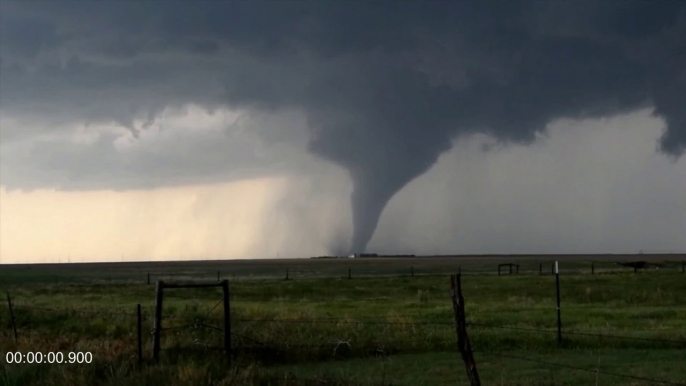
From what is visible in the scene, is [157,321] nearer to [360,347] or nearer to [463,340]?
[360,347]

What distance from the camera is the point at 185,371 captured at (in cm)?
1222

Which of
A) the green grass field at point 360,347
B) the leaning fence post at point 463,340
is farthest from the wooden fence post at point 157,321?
the leaning fence post at point 463,340

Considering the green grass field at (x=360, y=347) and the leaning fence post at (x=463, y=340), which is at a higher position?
the leaning fence post at (x=463, y=340)

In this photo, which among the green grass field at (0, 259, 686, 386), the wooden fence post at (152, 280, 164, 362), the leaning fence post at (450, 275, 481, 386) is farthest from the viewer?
the wooden fence post at (152, 280, 164, 362)

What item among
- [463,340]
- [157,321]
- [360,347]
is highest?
[463,340]

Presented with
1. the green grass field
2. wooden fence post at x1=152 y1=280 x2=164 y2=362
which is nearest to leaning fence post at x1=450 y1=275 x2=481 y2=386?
the green grass field

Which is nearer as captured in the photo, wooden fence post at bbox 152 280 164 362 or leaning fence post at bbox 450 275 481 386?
leaning fence post at bbox 450 275 481 386

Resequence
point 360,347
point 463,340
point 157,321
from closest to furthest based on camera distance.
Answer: point 463,340 → point 157,321 → point 360,347

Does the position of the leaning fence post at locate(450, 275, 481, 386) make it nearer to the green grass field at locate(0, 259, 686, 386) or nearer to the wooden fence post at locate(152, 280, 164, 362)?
the green grass field at locate(0, 259, 686, 386)

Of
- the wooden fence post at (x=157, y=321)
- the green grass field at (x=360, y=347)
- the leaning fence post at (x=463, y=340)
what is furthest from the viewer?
the wooden fence post at (x=157, y=321)

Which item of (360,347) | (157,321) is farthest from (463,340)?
(360,347)

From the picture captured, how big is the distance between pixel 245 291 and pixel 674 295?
97.7 feet

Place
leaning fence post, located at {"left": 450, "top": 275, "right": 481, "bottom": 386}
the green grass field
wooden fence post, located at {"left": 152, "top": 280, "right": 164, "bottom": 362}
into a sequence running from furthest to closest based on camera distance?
1. wooden fence post, located at {"left": 152, "top": 280, "right": 164, "bottom": 362}
2. the green grass field
3. leaning fence post, located at {"left": 450, "top": 275, "right": 481, "bottom": 386}

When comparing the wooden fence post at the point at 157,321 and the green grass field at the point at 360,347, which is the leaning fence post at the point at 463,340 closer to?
the green grass field at the point at 360,347
